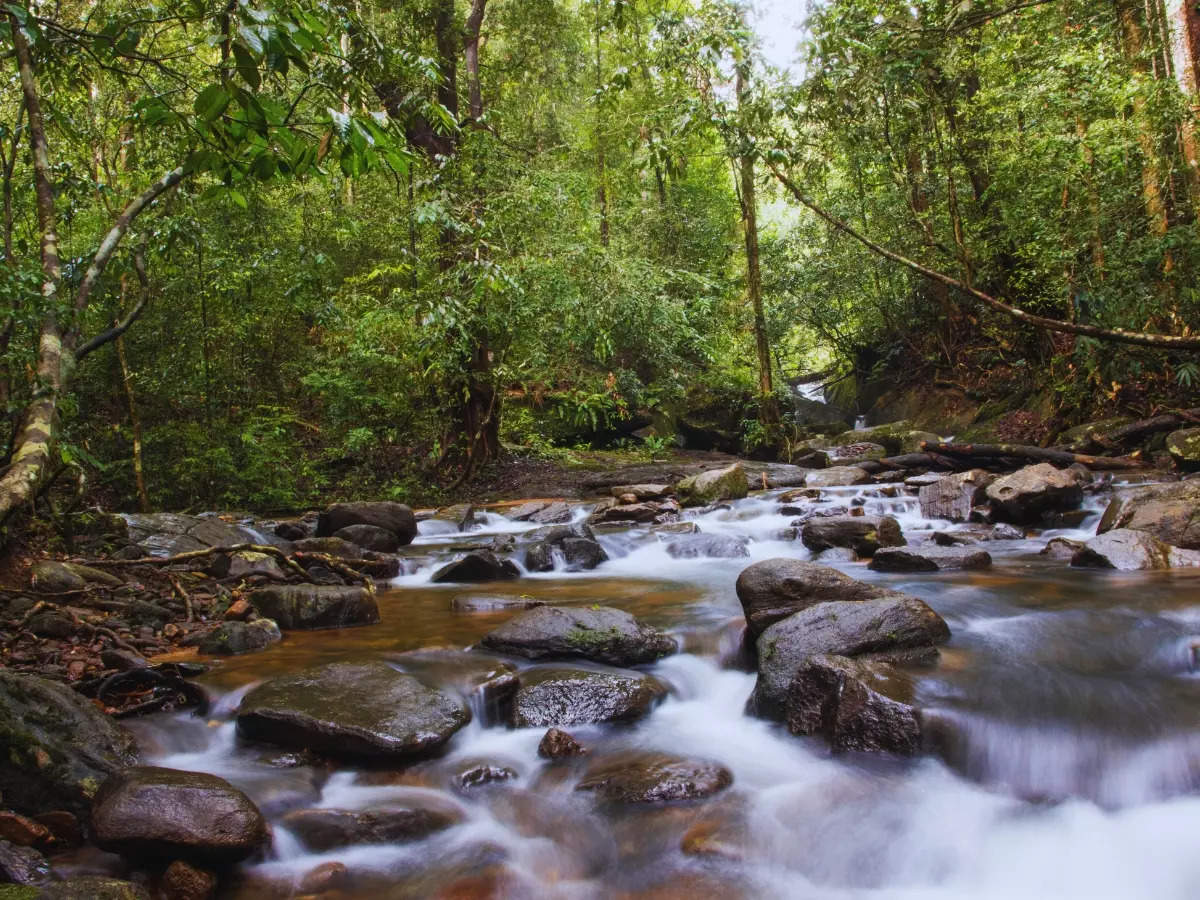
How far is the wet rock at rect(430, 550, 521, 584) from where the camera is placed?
7742 millimetres

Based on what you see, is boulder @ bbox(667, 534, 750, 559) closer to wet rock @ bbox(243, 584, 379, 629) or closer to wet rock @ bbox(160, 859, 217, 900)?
wet rock @ bbox(243, 584, 379, 629)

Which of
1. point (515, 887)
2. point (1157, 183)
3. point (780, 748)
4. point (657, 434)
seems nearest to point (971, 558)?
point (780, 748)

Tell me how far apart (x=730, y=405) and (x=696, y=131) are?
1358 cm

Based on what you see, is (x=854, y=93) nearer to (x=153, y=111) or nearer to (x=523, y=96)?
(x=153, y=111)

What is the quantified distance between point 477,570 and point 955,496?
626cm

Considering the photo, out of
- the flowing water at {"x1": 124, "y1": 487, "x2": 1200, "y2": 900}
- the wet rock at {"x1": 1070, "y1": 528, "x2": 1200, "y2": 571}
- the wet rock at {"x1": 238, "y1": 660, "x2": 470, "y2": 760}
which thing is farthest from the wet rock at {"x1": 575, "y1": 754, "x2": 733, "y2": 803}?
the wet rock at {"x1": 1070, "y1": 528, "x2": 1200, "y2": 571}

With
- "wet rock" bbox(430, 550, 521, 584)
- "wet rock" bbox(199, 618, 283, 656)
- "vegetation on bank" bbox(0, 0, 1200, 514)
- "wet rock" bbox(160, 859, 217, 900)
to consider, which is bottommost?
"wet rock" bbox(160, 859, 217, 900)

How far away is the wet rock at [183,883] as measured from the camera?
269 centimetres

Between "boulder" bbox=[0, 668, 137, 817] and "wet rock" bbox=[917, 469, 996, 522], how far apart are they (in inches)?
361

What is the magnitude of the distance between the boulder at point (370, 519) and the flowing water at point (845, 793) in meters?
4.41

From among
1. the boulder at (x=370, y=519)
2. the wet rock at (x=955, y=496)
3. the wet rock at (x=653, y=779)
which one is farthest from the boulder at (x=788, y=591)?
the boulder at (x=370, y=519)

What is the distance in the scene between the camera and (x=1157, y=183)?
1135cm

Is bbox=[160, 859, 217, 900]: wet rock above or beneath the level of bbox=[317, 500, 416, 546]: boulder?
beneath

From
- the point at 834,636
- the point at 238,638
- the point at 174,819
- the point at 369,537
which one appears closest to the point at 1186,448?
the point at 834,636
